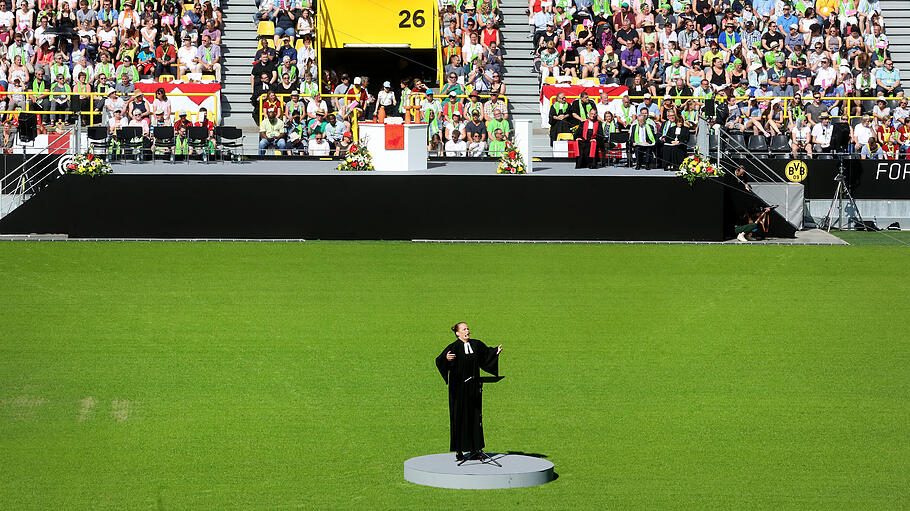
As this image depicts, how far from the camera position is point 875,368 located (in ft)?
63.8

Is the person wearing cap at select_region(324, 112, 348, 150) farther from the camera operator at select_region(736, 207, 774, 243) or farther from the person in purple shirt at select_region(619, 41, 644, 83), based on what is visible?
the camera operator at select_region(736, 207, 774, 243)

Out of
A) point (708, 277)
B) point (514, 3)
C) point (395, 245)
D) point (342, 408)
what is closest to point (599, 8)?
point (514, 3)

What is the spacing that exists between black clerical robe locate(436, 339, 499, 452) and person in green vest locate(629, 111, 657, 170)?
21770mm

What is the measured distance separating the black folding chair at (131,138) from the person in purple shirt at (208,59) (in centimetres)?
485

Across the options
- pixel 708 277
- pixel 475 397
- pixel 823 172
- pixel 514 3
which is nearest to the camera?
pixel 475 397

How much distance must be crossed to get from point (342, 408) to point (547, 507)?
4.41 meters

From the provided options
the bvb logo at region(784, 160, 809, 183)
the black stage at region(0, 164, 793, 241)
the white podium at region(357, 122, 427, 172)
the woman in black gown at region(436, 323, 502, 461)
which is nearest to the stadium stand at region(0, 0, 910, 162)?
the bvb logo at region(784, 160, 809, 183)

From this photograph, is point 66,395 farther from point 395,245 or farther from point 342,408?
point 395,245

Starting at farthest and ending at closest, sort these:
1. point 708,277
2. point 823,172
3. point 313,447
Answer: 1. point 823,172
2. point 708,277
3. point 313,447

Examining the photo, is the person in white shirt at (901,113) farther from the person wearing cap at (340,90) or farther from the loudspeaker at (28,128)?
the loudspeaker at (28,128)

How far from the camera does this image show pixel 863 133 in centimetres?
3678

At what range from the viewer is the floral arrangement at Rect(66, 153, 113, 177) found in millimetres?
30359

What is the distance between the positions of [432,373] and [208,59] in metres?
23.2

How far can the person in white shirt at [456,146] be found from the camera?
37062mm
